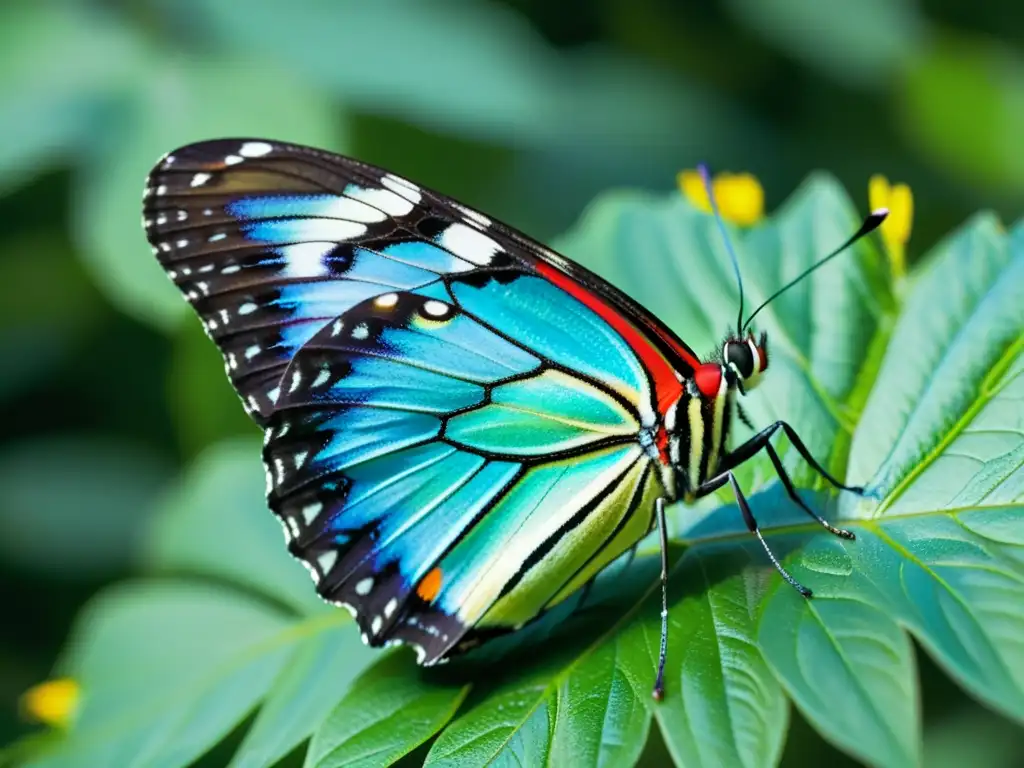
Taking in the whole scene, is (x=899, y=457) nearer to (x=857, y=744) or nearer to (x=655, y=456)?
(x=655, y=456)

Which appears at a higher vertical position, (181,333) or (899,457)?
(181,333)

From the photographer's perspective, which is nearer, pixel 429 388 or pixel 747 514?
pixel 747 514

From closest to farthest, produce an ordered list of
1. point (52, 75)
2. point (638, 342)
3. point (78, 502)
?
point (638, 342), point (52, 75), point (78, 502)

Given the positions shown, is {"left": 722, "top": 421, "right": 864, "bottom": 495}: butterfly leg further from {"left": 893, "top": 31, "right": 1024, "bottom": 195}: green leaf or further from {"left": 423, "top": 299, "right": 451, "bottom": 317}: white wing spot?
{"left": 893, "top": 31, "right": 1024, "bottom": 195}: green leaf

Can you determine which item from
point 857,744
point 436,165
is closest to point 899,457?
point 857,744

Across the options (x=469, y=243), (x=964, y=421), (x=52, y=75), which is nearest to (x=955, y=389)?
(x=964, y=421)

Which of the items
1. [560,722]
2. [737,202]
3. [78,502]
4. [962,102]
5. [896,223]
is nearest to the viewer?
[560,722]

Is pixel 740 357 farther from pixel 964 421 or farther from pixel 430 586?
pixel 430 586

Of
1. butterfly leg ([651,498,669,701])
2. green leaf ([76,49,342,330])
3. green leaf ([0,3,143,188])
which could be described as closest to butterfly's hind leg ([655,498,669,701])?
butterfly leg ([651,498,669,701])
